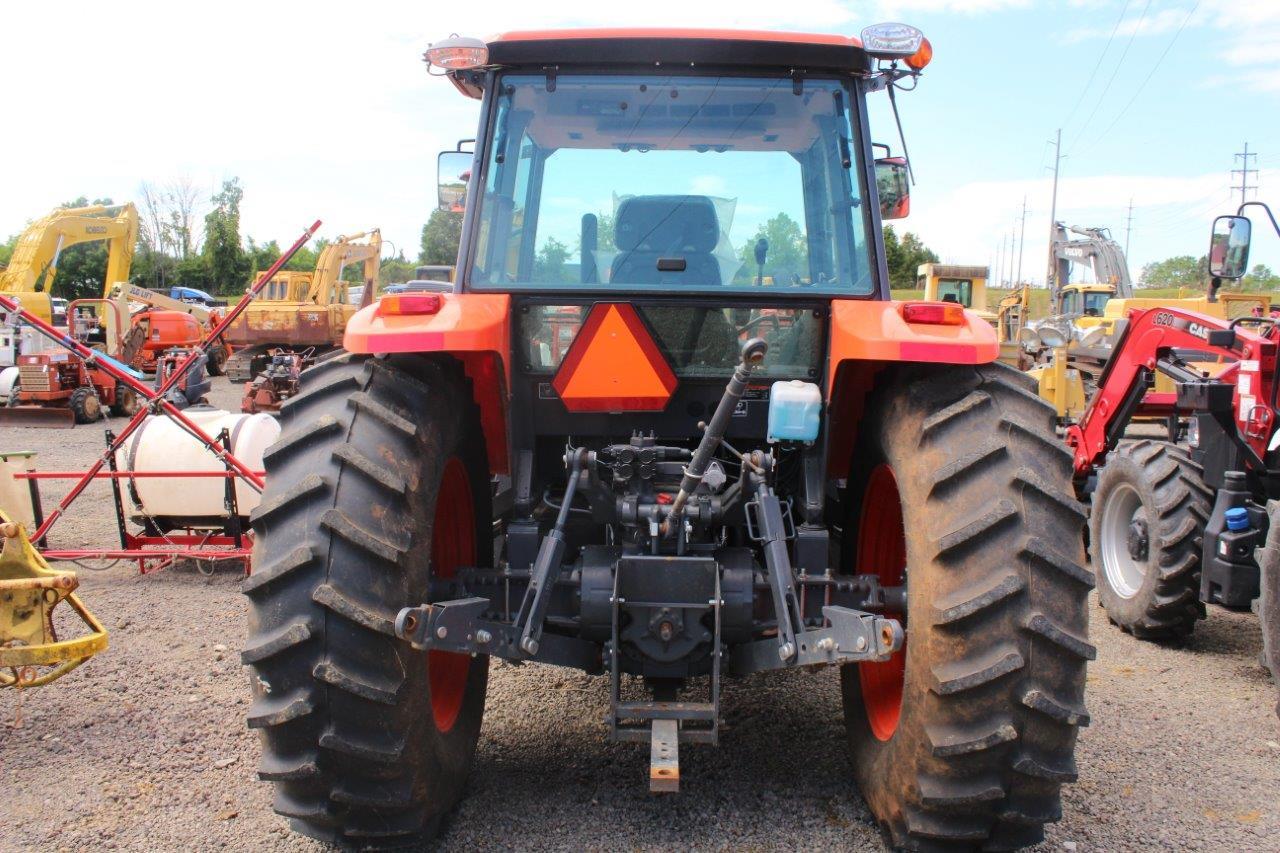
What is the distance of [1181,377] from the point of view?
5.48 m

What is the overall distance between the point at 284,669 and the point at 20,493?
4841 mm

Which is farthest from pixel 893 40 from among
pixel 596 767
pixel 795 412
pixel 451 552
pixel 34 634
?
pixel 34 634

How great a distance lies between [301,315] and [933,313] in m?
19.4

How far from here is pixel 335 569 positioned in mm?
2662

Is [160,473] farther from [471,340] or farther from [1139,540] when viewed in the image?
[1139,540]

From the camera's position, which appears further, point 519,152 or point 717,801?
point 519,152

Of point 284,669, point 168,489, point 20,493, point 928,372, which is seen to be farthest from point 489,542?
point 20,493

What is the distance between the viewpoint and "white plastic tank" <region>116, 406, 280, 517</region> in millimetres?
6453

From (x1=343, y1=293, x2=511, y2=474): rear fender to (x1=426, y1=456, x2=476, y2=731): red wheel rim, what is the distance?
17cm

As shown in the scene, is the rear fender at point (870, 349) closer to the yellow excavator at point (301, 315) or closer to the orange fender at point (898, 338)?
the orange fender at point (898, 338)

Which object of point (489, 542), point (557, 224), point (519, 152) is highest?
point (519, 152)

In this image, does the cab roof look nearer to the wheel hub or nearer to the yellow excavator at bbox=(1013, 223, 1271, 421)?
the yellow excavator at bbox=(1013, 223, 1271, 421)

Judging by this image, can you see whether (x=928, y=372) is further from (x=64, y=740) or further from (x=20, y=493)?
(x=20, y=493)

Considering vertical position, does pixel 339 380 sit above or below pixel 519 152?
below
